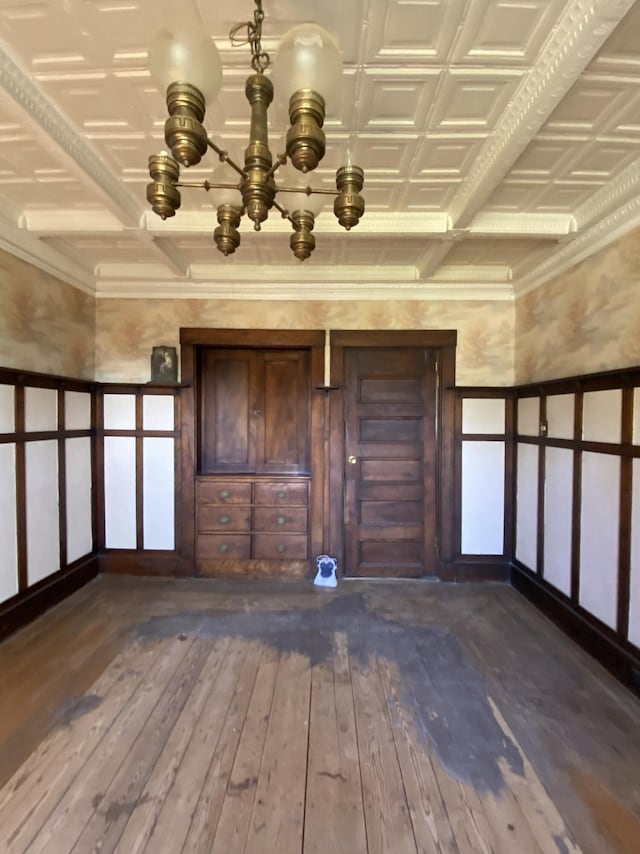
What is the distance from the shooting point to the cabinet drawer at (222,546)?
12.2 ft

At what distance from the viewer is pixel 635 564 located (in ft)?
7.27

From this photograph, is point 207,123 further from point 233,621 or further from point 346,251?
point 233,621

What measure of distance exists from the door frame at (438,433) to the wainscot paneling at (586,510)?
59cm

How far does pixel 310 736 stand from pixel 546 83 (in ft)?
9.36

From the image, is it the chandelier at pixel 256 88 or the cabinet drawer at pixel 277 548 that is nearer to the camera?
the chandelier at pixel 256 88

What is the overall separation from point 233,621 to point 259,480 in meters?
1.21

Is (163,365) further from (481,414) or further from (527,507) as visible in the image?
(527,507)

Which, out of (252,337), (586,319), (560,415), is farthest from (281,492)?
(586,319)

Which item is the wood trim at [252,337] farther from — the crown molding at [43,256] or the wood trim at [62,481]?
the wood trim at [62,481]

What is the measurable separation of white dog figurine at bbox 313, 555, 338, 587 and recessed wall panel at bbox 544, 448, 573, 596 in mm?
1660

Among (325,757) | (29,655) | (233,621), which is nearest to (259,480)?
(233,621)

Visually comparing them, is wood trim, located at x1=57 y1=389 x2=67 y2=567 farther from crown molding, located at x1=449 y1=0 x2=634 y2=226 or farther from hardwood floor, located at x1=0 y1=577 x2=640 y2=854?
crown molding, located at x1=449 y1=0 x2=634 y2=226

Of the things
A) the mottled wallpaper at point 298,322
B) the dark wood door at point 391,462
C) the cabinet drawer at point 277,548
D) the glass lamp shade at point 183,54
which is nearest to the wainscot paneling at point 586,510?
the mottled wallpaper at point 298,322

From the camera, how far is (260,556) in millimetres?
3705
